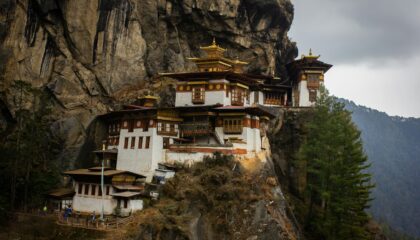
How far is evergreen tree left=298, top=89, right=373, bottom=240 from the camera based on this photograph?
4372cm

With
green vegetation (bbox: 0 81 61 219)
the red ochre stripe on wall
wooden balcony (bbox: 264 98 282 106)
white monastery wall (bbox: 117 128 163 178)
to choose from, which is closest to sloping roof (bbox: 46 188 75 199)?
green vegetation (bbox: 0 81 61 219)

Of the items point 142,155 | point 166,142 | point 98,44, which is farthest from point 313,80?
point 142,155

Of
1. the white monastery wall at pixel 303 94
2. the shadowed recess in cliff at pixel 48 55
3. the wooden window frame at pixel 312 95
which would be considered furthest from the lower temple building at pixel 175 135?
the wooden window frame at pixel 312 95

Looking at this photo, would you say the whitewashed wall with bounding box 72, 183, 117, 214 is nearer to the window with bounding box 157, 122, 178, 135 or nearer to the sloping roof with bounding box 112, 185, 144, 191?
the sloping roof with bounding box 112, 185, 144, 191


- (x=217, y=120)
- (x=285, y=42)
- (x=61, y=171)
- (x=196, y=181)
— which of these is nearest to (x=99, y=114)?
(x=61, y=171)

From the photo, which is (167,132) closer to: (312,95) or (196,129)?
(196,129)

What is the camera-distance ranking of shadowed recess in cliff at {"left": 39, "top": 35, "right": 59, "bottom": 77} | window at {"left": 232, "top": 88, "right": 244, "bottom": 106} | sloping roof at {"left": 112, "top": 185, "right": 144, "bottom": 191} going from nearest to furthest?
sloping roof at {"left": 112, "top": 185, "right": 144, "bottom": 191}
window at {"left": 232, "top": 88, "right": 244, "bottom": 106}
shadowed recess in cliff at {"left": 39, "top": 35, "right": 59, "bottom": 77}

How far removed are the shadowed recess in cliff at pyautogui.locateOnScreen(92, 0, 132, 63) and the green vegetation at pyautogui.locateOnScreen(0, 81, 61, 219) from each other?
8822 mm

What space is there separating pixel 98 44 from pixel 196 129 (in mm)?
15795

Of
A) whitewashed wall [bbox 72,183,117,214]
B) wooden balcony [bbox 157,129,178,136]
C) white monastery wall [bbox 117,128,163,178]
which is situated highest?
wooden balcony [bbox 157,129,178,136]

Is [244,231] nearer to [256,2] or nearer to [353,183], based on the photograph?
[353,183]

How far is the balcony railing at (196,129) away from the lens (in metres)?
44.8

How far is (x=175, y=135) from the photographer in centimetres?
4516

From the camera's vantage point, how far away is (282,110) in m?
56.6
